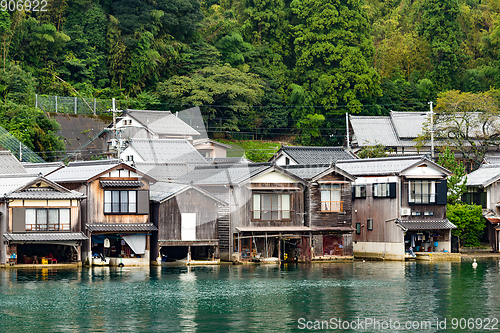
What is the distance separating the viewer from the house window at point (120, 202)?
4969 cm

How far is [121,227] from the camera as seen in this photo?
4903 centimetres

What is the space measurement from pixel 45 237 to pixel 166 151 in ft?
65.7

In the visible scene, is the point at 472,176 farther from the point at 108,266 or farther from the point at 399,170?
the point at 108,266

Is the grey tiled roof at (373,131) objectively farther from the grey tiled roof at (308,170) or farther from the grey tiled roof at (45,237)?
the grey tiled roof at (45,237)

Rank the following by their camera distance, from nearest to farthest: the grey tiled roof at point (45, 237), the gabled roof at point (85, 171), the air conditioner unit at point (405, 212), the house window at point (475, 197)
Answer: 1. the grey tiled roof at point (45, 237)
2. the gabled roof at point (85, 171)
3. the air conditioner unit at point (405, 212)
4. the house window at point (475, 197)

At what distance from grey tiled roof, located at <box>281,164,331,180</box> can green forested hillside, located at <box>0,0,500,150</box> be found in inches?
980

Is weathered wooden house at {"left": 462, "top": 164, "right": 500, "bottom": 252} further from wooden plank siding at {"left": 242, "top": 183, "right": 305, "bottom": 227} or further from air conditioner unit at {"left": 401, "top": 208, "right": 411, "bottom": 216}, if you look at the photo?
wooden plank siding at {"left": 242, "top": 183, "right": 305, "bottom": 227}

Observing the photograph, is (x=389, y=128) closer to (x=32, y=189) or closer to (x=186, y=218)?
(x=186, y=218)

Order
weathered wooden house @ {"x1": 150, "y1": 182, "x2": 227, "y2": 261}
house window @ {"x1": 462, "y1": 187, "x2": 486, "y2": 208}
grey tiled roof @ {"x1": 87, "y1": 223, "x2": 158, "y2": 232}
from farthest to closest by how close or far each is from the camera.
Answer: house window @ {"x1": 462, "y1": 187, "x2": 486, "y2": 208}
weathered wooden house @ {"x1": 150, "y1": 182, "x2": 227, "y2": 261}
grey tiled roof @ {"x1": 87, "y1": 223, "x2": 158, "y2": 232}

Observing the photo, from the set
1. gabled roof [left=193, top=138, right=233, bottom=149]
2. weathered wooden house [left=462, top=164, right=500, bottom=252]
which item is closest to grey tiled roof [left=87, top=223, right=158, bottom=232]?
gabled roof [left=193, top=138, right=233, bottom=149]

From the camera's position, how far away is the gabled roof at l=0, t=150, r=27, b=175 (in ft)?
181

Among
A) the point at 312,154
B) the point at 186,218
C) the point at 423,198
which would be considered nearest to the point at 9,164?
the point at 186,218

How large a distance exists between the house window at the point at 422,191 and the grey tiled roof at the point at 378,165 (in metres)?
1.47

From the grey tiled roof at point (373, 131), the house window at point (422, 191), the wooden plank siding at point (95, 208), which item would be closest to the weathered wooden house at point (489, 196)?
the house window at point (422, 191)
